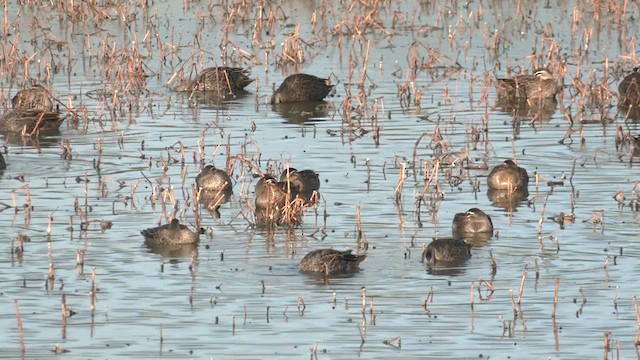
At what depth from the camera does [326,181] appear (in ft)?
61.3

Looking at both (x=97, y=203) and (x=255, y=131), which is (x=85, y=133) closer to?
(x=255, y=131)

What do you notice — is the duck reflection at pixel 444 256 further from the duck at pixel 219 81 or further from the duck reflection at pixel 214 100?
the duck at pixel 219 81

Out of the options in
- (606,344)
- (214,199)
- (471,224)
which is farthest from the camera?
(214,199)

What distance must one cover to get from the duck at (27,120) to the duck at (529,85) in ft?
23.5

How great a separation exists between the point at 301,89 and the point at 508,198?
7.54 meters

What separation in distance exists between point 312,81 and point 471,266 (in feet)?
35.6

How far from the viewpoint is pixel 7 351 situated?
→ 11.7 meters

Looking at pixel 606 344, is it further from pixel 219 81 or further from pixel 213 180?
pixel 219 81

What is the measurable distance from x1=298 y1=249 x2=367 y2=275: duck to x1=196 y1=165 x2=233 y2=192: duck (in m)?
3.91

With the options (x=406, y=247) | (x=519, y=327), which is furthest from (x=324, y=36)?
(x=519, y=327)

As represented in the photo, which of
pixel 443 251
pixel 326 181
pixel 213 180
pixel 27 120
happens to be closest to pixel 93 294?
pixel 443 251

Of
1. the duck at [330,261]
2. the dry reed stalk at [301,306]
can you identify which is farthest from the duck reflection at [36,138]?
the dry reed stalk at [301,306]

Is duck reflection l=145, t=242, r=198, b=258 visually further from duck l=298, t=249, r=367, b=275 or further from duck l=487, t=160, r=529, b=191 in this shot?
duck l=487, t=160, r=529, b=191

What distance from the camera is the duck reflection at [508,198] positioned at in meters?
17.5
